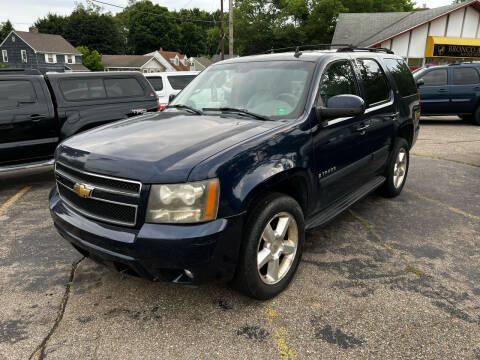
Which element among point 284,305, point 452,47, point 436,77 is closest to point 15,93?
point 284,305

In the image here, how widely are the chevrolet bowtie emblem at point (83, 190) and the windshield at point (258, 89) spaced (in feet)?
4.90

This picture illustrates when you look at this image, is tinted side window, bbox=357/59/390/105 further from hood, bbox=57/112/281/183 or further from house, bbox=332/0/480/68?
house, bbox=332/0/480/68

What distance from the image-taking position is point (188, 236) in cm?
228

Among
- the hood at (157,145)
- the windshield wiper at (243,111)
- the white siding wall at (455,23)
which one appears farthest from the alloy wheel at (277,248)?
the white siding wall at (455,23)

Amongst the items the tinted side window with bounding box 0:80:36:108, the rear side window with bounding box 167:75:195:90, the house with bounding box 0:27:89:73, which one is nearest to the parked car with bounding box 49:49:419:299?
the tinted side window with bounding box 0:80:36:108

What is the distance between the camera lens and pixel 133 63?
61.5m

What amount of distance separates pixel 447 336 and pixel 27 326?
9.48ft

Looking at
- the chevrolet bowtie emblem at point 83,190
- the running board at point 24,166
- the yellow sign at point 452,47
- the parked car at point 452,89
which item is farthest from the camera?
the yellow sign at point 452,47

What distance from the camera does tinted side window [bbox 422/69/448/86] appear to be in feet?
40.0

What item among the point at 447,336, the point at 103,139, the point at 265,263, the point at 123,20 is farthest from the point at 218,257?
the point at 123,20

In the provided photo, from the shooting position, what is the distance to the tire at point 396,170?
486cm

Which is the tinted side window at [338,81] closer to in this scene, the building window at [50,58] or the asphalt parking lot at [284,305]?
the asphalt parking lot at [284,305]

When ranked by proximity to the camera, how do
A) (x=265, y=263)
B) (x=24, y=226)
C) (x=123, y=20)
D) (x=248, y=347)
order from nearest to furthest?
1. (x=248, y=347)
2. (x=265, y=263)
3. (x=24, y=226)
4. (x=123, y=20)

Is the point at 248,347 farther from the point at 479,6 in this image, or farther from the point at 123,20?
the point at 123,20
